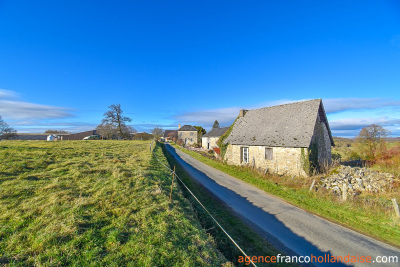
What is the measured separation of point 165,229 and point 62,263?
237cm

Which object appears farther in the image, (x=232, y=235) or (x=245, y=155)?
(x=245, y=155)

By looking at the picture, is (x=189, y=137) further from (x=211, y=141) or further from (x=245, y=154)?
(x=245, y=154)

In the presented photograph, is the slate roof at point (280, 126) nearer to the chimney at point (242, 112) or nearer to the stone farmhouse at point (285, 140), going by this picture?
the stone farmhouse at point (285, 140)

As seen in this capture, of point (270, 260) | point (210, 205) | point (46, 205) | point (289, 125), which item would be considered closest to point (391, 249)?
point (270, 260)

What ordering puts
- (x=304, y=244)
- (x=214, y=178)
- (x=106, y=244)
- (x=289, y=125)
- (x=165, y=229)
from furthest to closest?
(x=289, y=125), (x=214, y=178), (x=304, y=244), (x=165, y=229), (x=106, y=244)

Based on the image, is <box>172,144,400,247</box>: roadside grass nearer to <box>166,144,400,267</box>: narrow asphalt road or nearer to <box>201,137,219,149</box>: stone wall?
<box>166,144,400,267</box>: narrow asphalt road

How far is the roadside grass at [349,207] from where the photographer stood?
7113mm

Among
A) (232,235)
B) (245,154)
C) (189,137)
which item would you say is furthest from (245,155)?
(189,137)

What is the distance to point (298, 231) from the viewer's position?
277 inches

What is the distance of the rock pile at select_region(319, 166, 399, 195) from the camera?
1133 centimetres

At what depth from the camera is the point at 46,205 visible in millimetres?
5148

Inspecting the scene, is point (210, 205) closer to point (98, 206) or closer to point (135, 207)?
point (135, 207)

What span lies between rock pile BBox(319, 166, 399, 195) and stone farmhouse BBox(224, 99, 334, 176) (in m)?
2.45

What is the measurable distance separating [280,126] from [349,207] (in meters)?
10.8
